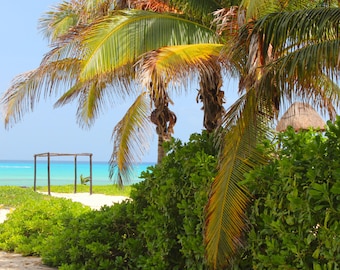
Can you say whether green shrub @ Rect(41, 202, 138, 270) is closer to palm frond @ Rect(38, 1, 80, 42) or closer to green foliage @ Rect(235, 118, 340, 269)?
green foliage @ Rect(235, 118, 340, 269)

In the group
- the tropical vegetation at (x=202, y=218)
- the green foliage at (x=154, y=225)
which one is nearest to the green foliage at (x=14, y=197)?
the tropical vegetation at (x=202, y=218)

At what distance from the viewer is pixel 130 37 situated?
871 centimetres

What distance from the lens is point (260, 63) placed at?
5492 millimetres

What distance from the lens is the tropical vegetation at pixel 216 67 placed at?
520 centimetres

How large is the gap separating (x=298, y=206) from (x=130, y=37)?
5004 millimetres

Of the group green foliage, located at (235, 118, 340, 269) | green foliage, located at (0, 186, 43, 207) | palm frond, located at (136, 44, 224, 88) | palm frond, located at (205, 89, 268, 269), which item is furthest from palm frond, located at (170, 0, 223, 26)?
green foliage, located at (0, 186, 43, 207)

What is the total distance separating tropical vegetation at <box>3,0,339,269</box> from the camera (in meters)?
5.20

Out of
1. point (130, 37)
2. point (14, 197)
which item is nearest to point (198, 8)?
point (130, 37)

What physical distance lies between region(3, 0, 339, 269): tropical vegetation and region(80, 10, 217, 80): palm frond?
0.02 m

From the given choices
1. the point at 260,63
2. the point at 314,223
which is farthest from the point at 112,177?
the point at 314,223

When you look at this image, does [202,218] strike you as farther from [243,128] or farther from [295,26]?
[295,26]

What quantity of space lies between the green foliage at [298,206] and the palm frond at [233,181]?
14cm

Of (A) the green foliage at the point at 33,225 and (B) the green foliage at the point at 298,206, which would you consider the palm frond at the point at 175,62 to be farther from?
(A) the green foliage at the point at 33,225

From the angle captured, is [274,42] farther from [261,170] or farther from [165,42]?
[165,42]
